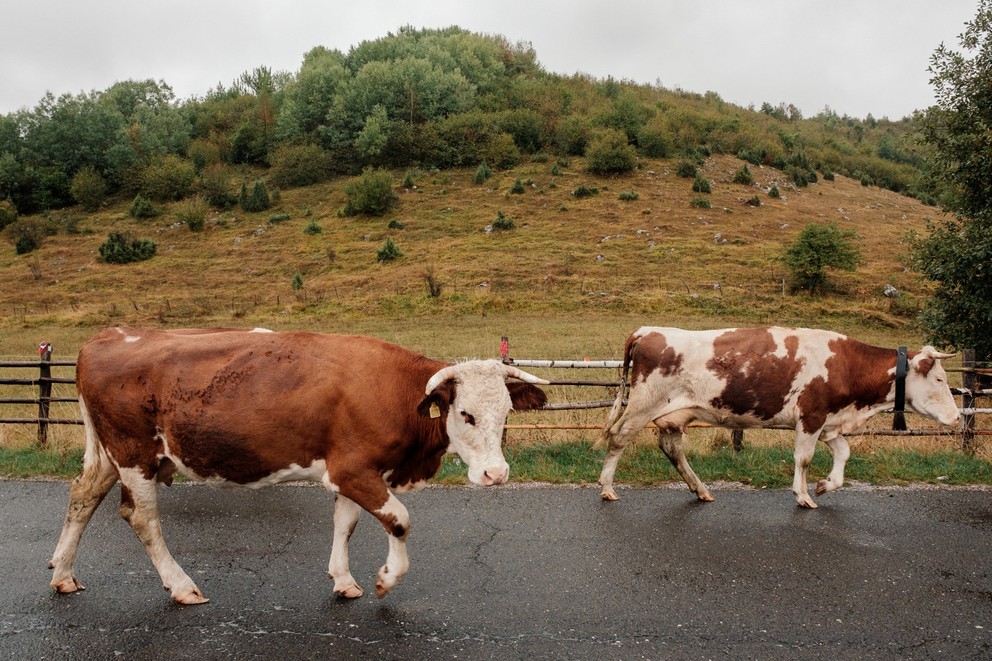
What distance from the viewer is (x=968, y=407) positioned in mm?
8961

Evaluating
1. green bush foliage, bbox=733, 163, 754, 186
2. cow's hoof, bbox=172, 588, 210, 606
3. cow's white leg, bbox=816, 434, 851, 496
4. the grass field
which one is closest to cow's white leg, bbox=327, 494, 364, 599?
cow's hoof, bbox=172, 588, 210, 606

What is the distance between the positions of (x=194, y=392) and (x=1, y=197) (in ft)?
255

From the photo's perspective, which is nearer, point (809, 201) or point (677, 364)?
point (677, 364)

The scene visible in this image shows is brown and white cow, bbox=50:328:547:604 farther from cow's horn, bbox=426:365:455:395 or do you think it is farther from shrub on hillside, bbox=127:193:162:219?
shrub on hillside, bbox=127:193:162:219

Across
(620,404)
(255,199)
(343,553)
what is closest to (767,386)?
(620,404)

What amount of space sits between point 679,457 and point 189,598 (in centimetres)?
480

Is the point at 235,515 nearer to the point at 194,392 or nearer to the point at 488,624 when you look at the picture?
the point at 194,392

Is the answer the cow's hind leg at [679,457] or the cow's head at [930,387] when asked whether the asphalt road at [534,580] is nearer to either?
the cow's hind leg at [679,457]

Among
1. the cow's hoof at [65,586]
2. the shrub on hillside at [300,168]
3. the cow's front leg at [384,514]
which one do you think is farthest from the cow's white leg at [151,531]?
the shrub on hillside at [300,168]

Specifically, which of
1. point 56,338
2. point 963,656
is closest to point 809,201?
point 56,338

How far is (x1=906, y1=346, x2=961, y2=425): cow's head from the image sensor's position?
738cm

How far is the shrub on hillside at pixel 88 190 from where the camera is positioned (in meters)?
62.0

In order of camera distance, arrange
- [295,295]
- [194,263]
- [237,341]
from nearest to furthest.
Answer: [237,341], [295,295], [194,263]

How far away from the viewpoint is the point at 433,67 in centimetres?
8050
